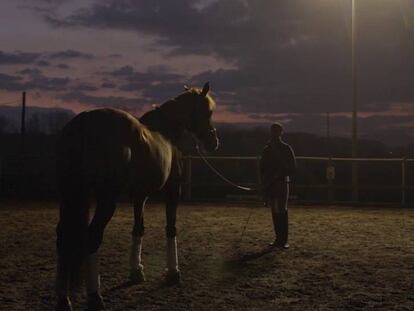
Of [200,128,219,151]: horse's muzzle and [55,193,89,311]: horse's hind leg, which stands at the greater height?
[200,128,219,151]: horse's muzzle

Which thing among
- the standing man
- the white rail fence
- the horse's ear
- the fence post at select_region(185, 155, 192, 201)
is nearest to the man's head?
the standing man

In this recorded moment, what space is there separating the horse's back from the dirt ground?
1.21 m

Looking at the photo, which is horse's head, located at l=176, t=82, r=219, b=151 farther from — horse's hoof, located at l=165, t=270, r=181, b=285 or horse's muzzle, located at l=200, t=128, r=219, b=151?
horse's hoof, located at l=165, t=270, r=181, b=285

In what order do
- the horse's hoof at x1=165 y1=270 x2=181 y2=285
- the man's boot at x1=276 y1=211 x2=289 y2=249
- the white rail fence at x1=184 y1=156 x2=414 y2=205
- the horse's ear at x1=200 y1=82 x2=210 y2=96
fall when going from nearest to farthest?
the horse's hoof at x1=165 y1=270 x2=181 y2=285 → the horse's ear at x1=200 y1=82 x2=210 y2=96 → the man's boot at x1=276 y1=211 x2=289 y2=249 → the white rail fence at x1=184 y1=156 x2=414 y2=205

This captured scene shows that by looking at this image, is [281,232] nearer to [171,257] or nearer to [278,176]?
[278,176]

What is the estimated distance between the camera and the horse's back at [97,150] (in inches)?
185

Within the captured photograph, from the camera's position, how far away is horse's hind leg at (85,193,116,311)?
4688 mm

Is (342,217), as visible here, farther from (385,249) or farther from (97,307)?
(97,307)

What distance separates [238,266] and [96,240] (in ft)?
8.88

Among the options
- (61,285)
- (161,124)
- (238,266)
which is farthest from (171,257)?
(61,285)

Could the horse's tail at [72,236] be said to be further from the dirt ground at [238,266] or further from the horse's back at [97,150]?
the dirt ground at [238,266]

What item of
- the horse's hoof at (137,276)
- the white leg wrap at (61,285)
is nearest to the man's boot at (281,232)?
the horse's hoof at (137,276)

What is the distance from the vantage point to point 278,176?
8.52 meters

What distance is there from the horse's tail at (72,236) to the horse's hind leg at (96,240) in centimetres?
6
